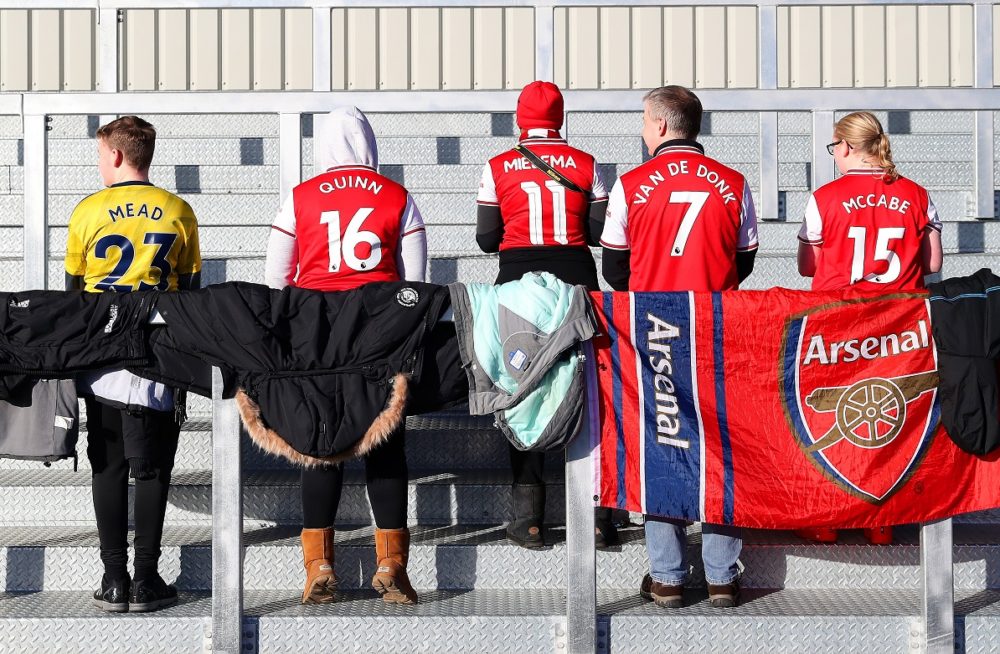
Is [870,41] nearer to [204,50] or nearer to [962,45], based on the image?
[962,45]

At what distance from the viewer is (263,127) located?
8.23 m

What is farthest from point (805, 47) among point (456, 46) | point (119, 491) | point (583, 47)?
point (119, 491)

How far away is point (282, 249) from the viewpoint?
4.12 m

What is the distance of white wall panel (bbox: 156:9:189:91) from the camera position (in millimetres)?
7016

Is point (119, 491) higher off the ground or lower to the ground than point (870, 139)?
lower

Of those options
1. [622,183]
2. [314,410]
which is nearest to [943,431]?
[622,183]

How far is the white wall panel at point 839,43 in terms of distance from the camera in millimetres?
7164

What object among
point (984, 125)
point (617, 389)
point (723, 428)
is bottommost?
point (723, 428)

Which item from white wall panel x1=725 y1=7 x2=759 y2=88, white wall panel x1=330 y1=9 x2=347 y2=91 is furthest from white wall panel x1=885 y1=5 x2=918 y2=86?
white wall panel x1=330 y1=9 x2=347 y2=91

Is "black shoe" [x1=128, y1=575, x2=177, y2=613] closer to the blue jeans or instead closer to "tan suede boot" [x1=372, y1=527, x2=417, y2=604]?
"tan suede boot" [x1=372, y1=527, x2=417, y2=604]

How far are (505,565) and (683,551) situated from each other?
65cm

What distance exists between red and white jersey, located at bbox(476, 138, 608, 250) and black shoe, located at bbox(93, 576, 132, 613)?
1798 millimetres

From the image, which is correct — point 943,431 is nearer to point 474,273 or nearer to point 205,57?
point 474,273

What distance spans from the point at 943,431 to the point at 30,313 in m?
2.93
